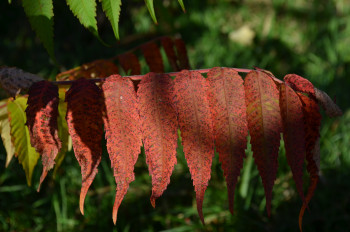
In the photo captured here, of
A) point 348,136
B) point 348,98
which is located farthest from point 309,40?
point 348,136

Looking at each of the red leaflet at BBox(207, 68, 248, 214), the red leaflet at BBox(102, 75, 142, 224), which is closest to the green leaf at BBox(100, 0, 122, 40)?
the red leaflet at BBox(102, 75, 142, 224)

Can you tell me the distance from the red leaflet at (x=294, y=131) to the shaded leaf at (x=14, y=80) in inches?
25.7

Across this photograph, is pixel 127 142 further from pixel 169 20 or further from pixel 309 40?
pixel 309 40

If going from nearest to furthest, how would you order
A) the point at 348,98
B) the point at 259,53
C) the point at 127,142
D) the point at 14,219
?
1. the point at 127,142
2. the point at 14,219
3. the point at 348,98
4. the point at 259,53

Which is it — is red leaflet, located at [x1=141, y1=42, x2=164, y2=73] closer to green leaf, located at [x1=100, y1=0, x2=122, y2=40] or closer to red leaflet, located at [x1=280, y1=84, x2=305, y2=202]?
green leaf, located at [x1=100, y1=0, x2=122, y2=40]

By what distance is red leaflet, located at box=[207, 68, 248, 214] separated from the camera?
77 cm

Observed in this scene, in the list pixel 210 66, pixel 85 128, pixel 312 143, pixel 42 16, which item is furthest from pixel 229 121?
pixel 210 66

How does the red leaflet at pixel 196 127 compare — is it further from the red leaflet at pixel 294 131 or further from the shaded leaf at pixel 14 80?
the shaded leaf at pixel 14 80

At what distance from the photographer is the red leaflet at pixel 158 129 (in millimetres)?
762

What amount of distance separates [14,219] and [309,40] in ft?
8.69

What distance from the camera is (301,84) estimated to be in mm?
864

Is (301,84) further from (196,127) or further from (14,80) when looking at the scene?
(14,80)

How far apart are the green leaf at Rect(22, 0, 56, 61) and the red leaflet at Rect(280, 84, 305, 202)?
58 cm

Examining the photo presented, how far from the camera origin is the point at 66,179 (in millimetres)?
1876
